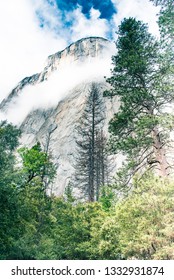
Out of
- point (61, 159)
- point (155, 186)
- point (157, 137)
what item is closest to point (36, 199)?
point (157, 137)

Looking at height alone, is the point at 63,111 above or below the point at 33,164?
above

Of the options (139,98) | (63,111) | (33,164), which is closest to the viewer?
(139,98)

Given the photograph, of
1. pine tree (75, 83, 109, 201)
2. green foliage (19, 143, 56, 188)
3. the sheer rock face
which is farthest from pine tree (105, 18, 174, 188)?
the sheer rock face

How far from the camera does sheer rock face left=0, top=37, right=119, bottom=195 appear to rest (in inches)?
2557

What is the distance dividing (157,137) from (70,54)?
91279 mm

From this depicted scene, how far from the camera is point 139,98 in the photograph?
15.0 m

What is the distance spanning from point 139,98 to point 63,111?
63.9 m

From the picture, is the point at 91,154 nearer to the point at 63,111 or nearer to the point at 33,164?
the point at 33,164

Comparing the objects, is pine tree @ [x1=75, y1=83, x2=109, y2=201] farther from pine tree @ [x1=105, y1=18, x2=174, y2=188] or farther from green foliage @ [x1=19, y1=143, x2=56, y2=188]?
pine tree @ [x1=105, y1=18, x2=174, y2=188]

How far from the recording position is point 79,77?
87938mm

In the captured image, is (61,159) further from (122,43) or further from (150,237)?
(150,237)

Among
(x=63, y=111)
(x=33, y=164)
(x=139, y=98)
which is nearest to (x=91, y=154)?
(x=33, y=164)

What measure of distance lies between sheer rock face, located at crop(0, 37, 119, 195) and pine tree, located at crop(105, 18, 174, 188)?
38590mm

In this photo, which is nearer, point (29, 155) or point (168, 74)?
point (168, 74)
